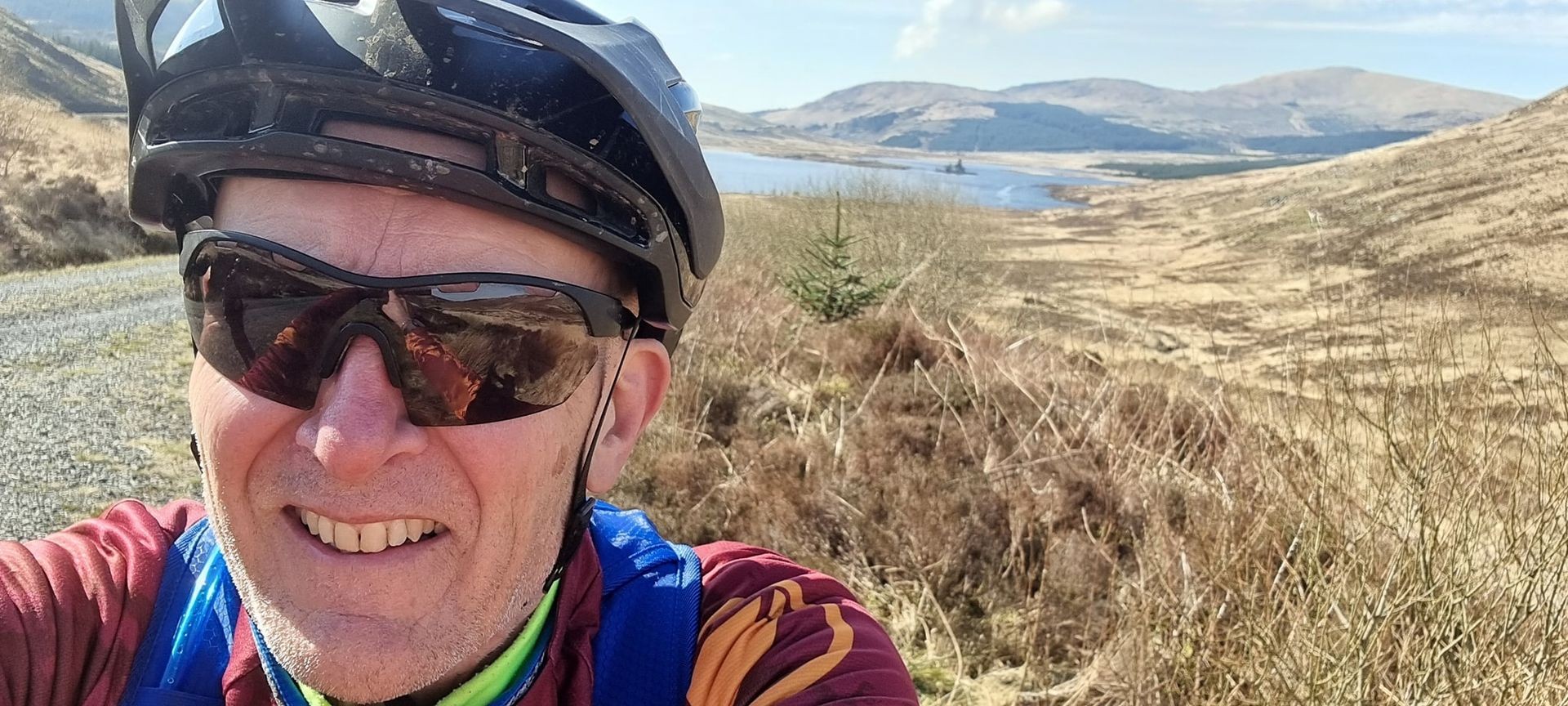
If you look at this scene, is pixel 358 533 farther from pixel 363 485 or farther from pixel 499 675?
pixel 499 675

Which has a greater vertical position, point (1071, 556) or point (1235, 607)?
point (1235, 607)

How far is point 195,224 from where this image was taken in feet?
4.85

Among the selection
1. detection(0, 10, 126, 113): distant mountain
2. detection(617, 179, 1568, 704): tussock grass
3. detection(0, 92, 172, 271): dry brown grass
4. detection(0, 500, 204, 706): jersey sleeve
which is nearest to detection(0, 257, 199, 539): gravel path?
detection(0, 92, 172, 271): dry brown grass

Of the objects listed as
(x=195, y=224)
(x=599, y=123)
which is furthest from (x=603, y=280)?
(x=195, y=224)

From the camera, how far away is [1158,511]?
13.5ft

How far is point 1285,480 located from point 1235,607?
51cm

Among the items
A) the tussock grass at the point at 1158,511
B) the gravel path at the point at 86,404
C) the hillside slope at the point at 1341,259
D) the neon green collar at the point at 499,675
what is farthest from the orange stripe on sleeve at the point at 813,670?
the gravel path at the point at 86,404

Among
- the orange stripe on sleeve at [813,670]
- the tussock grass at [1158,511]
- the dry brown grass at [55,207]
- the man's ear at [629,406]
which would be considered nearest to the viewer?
the orange stripe on sleeve at [813,670]

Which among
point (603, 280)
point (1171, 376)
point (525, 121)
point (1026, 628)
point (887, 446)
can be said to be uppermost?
point (525, 121)

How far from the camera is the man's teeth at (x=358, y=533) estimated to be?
4.19ft

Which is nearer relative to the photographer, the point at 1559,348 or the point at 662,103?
the point at 662,103

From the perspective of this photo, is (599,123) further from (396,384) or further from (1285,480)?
(1285,480)

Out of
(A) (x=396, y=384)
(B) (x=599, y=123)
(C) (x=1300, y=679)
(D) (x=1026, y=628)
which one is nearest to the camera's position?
(A) (x=396, y=384)

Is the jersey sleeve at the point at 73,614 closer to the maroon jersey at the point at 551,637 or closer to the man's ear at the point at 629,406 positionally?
the maroon jersey at the point at 551,637
